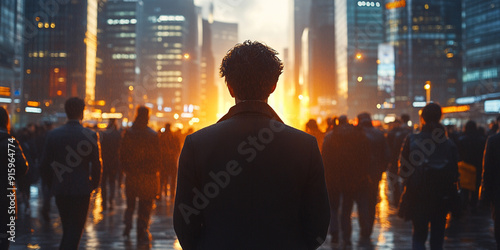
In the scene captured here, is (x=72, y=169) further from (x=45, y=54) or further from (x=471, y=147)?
(x=45, y=54)

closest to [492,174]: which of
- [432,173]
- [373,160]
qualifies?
[432,173]

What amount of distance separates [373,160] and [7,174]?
23.1 ft

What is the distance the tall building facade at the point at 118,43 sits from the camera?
171500mm

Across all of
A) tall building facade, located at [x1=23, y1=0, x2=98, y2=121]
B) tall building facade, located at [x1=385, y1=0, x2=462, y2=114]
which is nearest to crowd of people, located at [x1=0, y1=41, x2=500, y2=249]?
tall building facade, located at [x1=23, y1=0, x2=98, y2=121]

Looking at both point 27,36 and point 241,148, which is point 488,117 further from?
point 27,36

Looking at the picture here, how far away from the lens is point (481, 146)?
12594mm

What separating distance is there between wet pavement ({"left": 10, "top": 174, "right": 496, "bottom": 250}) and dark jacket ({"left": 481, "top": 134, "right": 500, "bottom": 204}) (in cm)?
260

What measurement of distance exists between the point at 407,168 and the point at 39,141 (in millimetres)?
14116

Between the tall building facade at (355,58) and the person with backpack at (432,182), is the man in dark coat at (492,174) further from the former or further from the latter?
the tall building facade at (355,58)

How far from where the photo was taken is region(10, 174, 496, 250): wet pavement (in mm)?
8188

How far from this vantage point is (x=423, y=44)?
452 feet

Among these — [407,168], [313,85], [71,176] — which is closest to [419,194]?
[407,168]

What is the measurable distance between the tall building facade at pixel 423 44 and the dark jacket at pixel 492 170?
134346mm

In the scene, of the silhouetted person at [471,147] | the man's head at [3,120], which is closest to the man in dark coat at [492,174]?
the man's head at [3,120]
